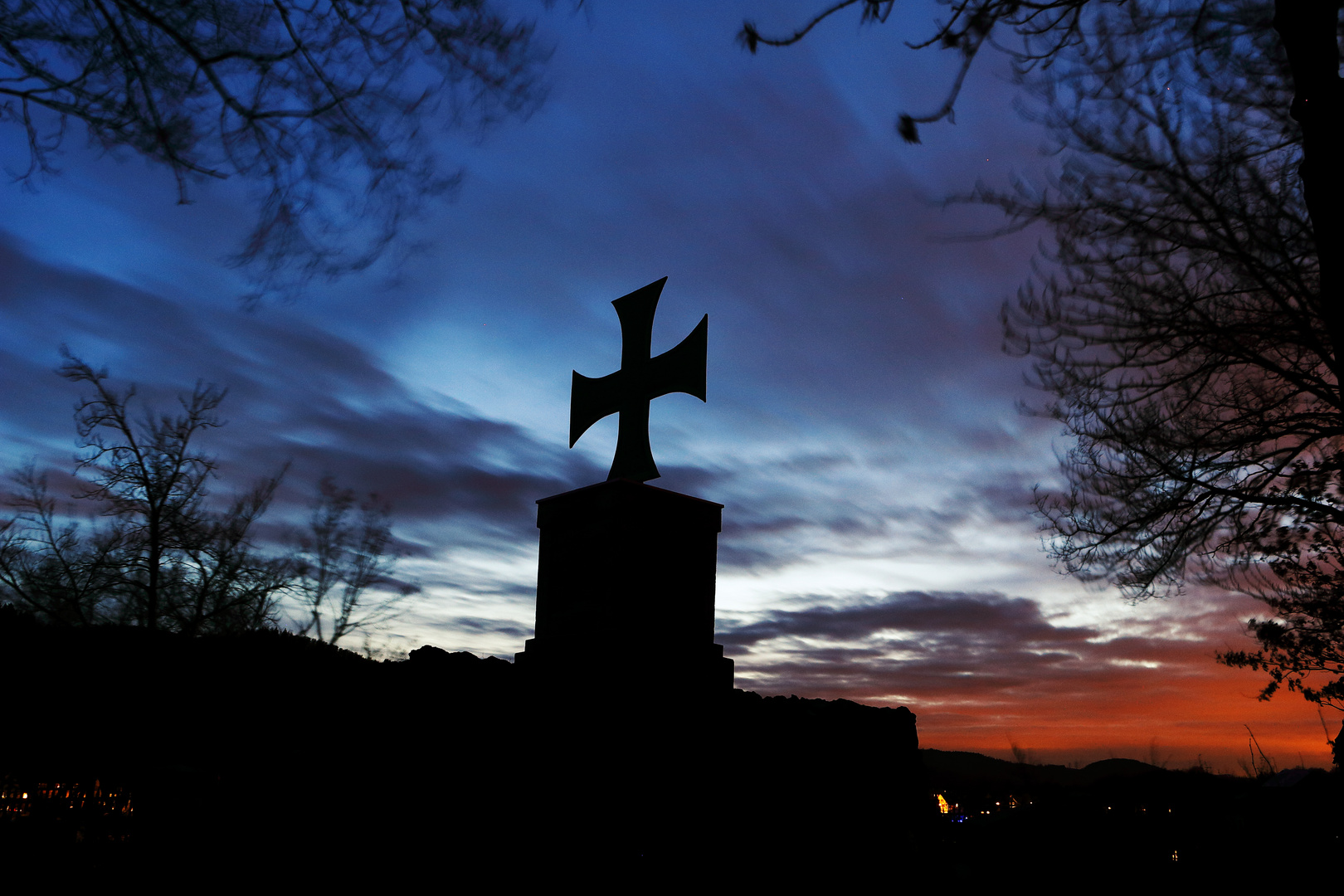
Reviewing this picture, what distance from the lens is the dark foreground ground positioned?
15.8 ft

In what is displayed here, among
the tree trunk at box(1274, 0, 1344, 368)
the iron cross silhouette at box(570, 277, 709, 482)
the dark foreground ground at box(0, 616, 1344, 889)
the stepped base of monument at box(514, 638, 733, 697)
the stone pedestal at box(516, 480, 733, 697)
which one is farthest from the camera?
the iron cross silhouette at box(570, 277, 709, 482)

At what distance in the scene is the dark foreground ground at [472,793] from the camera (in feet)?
15.8

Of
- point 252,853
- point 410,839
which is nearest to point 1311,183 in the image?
point 410,839

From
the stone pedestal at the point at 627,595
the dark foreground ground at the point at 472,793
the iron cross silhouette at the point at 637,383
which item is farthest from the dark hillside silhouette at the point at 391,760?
the iron cross silhouette at the point at 637,383

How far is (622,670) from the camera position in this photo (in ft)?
23.3

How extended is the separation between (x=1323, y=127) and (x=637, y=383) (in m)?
5.69

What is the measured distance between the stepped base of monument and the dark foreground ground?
128 mm

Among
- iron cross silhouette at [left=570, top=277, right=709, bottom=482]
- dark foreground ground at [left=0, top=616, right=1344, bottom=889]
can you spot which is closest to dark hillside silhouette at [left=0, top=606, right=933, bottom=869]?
dark foreground ground at [left=0, top=616, right=1344, bottom=889]

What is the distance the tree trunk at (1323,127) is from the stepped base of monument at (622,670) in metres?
A: 5.00

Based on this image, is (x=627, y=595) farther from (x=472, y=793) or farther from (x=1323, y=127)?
(x=1323, y=127)

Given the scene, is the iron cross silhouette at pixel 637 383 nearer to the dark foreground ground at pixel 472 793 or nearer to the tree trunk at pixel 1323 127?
the dark foreground ground at pixel 472 793

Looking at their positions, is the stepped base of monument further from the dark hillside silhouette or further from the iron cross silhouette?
the iron cross silhouette

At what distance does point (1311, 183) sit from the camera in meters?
4.57

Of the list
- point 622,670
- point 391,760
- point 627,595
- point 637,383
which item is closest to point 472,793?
point 391,760
